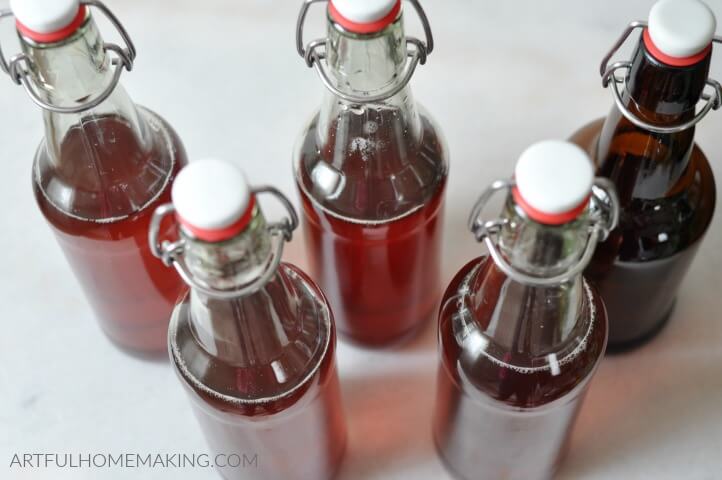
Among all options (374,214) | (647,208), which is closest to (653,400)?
(647,208)

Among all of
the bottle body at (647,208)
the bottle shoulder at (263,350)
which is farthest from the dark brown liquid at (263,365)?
the bottle body at (647,208)

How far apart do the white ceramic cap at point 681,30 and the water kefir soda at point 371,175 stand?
16 centimetres

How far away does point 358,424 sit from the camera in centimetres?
79

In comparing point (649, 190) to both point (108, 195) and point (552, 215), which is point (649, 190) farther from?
point (108, 195)

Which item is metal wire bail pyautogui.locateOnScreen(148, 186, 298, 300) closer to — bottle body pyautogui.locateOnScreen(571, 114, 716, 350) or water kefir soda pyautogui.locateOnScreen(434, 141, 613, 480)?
water kefir soda pyautogui.locateOnScreen(434, 141, 613, 480)

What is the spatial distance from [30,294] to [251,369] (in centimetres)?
34

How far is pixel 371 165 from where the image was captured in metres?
0.67

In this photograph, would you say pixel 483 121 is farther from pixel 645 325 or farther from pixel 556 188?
pixel 556 188

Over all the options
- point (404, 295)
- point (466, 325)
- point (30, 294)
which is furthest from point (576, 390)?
point (30, 294)

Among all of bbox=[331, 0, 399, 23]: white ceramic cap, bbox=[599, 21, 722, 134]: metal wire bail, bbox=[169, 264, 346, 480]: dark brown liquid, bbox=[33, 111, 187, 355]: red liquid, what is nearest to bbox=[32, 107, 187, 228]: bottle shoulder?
bbox=[33, 111, 187, 355]: red liquid

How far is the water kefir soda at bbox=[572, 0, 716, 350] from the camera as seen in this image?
1.92 ft

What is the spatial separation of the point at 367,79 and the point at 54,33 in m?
0.20

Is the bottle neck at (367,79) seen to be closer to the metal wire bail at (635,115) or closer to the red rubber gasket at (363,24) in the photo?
the red rubber gasket at (363,24)

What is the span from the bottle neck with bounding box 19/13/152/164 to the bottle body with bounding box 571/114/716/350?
13.5 inches
